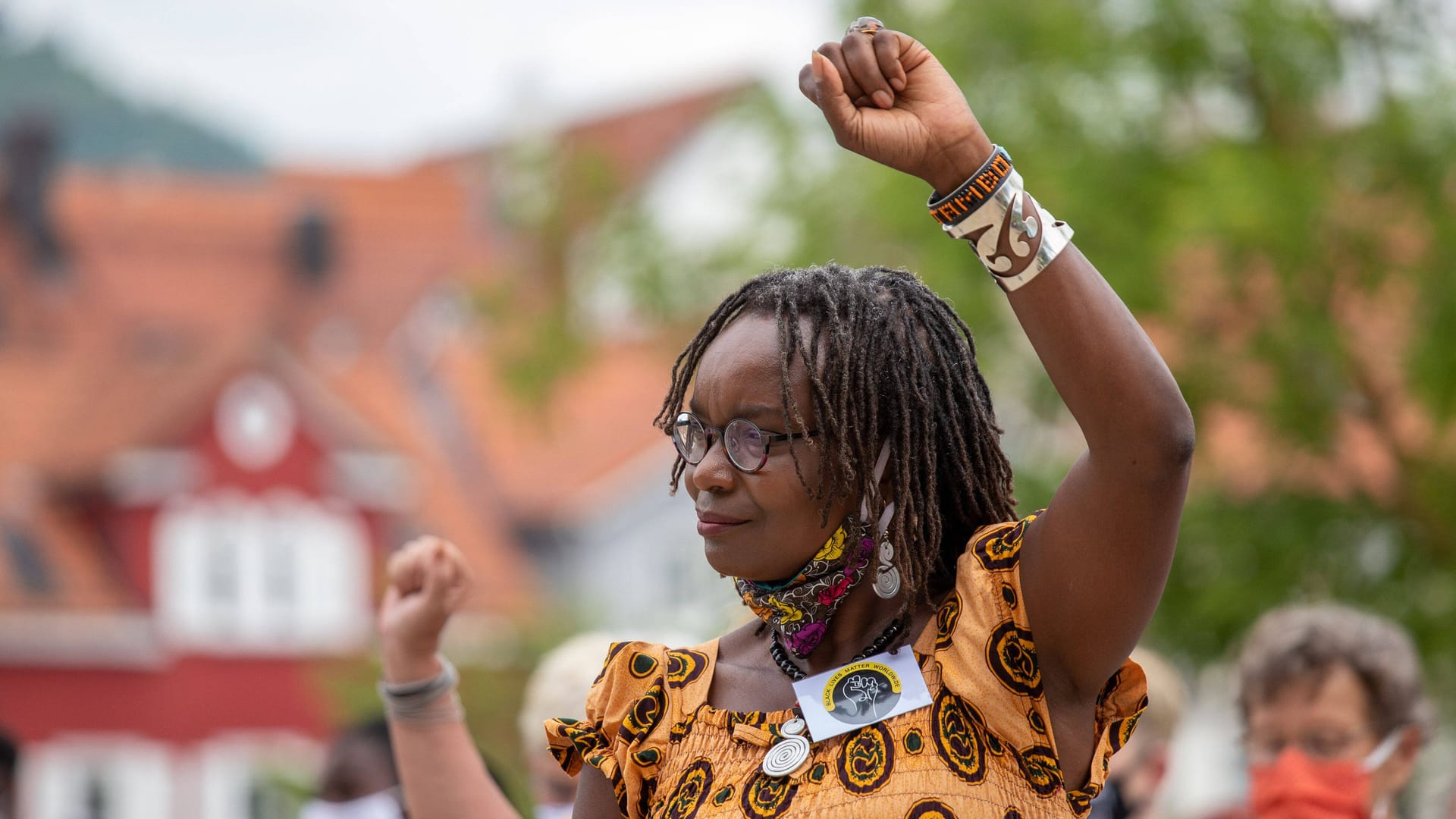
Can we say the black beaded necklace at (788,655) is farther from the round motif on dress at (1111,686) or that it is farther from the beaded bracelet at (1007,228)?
the beaded bracelet at (1007,228)

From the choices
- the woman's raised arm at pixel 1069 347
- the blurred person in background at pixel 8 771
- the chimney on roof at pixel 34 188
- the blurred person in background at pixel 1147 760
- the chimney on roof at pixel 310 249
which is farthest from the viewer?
the chimney on roof at pixel 310 249

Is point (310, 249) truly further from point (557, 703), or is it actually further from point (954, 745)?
point (954, 745)

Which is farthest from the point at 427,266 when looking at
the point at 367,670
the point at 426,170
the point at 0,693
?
the point at 367,670

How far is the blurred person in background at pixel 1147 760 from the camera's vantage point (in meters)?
5.10

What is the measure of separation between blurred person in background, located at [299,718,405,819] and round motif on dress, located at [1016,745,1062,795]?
297cm

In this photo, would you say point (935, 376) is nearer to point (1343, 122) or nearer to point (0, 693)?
point (1343, 122)

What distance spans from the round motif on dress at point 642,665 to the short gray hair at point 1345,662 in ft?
6.24

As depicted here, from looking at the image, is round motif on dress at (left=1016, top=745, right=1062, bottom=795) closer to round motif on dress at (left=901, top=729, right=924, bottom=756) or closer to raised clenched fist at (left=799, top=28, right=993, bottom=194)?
round motif on dress at (left=901, top=729, right=924, bottom=756)

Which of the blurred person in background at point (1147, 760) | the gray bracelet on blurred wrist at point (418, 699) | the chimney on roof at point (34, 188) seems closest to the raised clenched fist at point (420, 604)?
the gray bracelet on blurred wrist at point (418, 699)

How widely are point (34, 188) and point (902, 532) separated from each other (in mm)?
43386

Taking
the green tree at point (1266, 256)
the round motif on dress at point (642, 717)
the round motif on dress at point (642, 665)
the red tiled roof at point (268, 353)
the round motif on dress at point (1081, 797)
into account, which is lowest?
the round motif on dress at point (1081, 797)

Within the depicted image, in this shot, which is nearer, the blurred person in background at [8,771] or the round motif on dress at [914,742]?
the round motif on dress at [914,742]

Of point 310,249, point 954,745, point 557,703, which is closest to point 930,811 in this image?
point 954,745

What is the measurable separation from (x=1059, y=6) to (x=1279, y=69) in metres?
1.75
